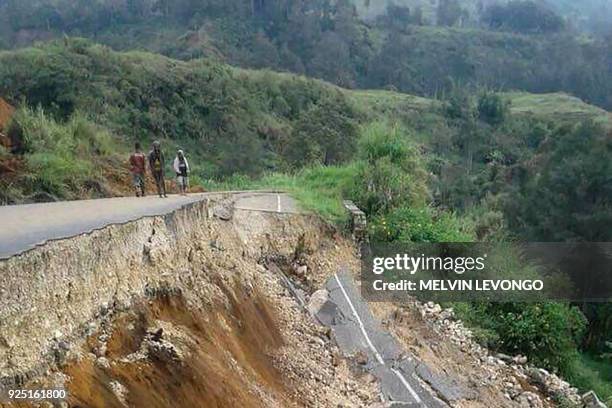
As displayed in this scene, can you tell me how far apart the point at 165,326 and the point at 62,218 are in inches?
88.0

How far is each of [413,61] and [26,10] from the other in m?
40.6

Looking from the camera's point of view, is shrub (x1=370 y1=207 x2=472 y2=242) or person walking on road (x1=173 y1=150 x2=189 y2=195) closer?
person walking on road (x1=173 y1=150 x2=189 y2=195)

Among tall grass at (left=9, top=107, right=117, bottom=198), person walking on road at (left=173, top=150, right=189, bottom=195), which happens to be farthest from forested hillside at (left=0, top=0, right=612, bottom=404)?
person walking on road at (left=173, top=150, right=189, bottom=195)

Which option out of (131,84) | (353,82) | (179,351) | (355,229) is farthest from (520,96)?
(179,351)

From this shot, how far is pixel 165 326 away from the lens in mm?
6156

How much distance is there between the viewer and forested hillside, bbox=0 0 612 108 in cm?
6512

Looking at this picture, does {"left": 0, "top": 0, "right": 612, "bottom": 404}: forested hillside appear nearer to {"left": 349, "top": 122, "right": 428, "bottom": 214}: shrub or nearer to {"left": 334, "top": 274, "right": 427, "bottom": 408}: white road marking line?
{"left": 349, "top": 122, "right": 428, "bottom": 214}: shrub

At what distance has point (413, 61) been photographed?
237ft

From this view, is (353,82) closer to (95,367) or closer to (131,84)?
(131,84)

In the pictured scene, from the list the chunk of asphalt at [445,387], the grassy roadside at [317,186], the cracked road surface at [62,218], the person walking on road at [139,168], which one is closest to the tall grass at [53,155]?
the person walking on road at [139,168]

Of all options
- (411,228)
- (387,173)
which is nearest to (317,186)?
(387,173)

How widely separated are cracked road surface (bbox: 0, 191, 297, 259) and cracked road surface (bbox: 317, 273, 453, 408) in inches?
114

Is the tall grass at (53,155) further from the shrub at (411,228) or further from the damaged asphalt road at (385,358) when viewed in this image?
the shrub at (411,228)

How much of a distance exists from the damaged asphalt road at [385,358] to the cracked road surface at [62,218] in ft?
9.54
